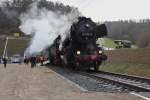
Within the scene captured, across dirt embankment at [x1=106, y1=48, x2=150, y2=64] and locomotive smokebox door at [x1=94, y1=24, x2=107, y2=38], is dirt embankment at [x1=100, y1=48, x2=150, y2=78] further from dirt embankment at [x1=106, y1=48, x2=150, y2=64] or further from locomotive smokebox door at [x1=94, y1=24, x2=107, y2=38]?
locomotive smokebox door at [x1=94, y1=24, x2=107, y2=38]

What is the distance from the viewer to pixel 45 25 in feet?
168

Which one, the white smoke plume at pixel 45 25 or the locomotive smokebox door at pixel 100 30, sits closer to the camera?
the locomotive smokebox door at pixel 100 30

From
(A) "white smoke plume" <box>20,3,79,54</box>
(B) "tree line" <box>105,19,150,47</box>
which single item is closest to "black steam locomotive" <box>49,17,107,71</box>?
(A) "white smoke plume" <box>20,3,79,54</box>

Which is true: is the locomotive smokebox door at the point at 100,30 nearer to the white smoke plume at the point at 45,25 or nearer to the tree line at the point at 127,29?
the white smoke plume at the point at 45,25

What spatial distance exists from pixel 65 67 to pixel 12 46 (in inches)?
4533

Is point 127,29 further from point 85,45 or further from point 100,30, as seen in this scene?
point 85,45

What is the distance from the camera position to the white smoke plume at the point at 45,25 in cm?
4447

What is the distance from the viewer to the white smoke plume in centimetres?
4447

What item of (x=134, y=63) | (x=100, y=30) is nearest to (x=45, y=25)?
(x=134, y=63)

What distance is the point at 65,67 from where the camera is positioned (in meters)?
44.7

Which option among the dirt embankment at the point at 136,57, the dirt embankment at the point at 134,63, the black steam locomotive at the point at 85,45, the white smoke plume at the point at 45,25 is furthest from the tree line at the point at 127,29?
the black steam locomotive at the point at 85,45

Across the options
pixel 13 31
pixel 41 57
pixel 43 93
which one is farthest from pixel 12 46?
pixel 43 93

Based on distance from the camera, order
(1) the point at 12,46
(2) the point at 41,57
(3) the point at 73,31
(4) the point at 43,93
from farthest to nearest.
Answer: (1) the point at 12,46 < (2) the point at 41,57 < (3) the point at 73,31 < (4) the point at 43,93

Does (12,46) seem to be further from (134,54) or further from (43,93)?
(43,93)
